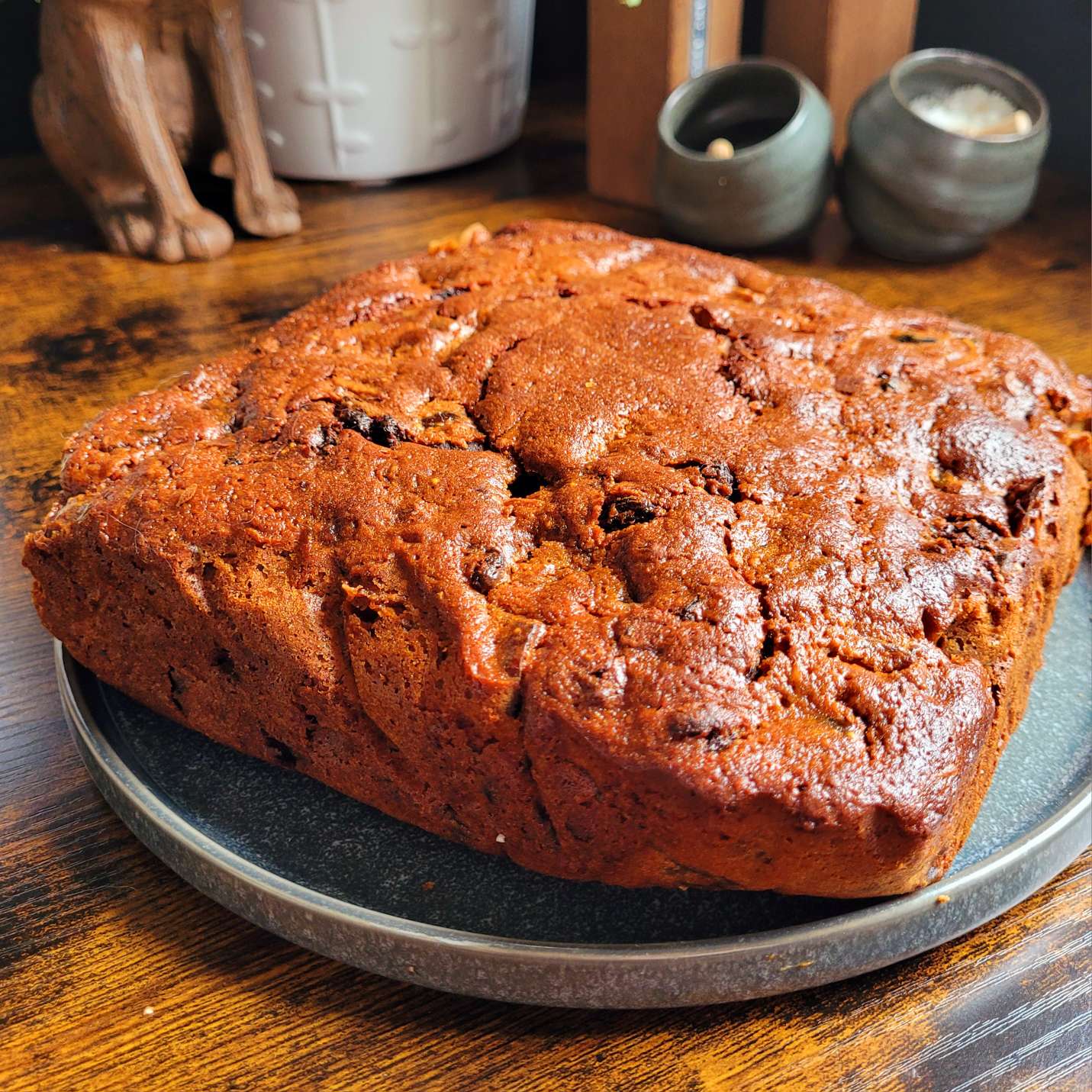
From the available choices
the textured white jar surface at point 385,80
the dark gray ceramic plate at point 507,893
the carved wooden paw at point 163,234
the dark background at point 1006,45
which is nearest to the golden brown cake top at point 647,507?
the dark gray ceramic plate at point 507,893

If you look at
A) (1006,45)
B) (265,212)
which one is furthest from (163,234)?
(1006,45)

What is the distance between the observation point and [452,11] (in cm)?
190

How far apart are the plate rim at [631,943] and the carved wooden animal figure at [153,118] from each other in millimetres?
1191

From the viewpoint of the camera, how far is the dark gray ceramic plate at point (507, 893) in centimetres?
72

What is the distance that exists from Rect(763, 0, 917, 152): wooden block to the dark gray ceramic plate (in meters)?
1.34

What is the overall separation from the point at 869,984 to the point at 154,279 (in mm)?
1466

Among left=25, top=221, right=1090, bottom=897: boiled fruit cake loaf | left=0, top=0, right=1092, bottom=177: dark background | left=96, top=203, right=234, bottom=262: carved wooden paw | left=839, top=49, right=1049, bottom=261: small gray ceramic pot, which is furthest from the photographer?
left=0, top=0, right=1092, bottom=177: dark background

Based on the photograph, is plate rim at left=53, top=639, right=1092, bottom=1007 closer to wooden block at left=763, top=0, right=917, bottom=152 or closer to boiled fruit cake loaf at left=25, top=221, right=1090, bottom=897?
boiled fruit cake loaf at left=25, top=221, right=1090, bottom=897

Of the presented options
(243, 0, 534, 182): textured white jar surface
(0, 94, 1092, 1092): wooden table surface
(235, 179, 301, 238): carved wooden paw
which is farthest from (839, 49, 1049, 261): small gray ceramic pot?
(0, 94, 1092, 1092): wooden table surface

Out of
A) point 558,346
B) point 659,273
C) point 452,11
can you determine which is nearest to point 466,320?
point 558,346

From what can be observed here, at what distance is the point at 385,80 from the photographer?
1930 mm

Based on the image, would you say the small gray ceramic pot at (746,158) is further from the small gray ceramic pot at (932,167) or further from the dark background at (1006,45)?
the dark background at (1006,45)

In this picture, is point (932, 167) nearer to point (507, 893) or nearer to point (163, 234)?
point (163, 234)

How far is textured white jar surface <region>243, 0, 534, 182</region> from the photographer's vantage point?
1.85m
